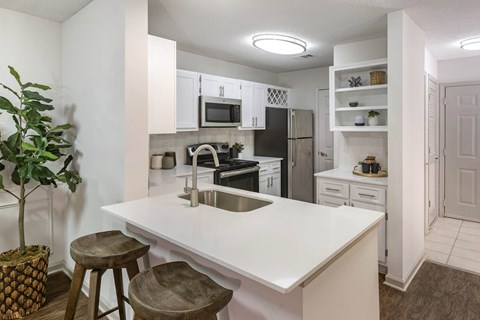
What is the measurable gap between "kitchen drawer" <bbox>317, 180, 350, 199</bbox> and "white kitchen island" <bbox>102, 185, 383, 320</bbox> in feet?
4.41

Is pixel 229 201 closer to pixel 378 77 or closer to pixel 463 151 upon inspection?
pixel 378 77

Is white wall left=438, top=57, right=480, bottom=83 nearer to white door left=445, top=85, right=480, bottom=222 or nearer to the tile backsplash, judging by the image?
white door left=445, top=85, right=480, bottom=222

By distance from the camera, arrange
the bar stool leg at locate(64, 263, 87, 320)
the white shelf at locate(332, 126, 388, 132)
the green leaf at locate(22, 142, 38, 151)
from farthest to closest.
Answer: the white shelf at locate(332, 126, 388, 132), the green leaf at locate(22, 142, 38, 151), the bar stool leg at locate(64, 263, 87, 320)

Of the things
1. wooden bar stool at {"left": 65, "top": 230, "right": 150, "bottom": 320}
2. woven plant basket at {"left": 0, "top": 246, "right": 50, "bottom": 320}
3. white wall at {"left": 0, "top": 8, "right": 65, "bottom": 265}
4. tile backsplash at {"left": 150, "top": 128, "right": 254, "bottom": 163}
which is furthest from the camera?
tile backsplash at {"left": 150, "top": 128, "right": 254, "bottom": 163}

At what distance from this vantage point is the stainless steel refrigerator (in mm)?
4652

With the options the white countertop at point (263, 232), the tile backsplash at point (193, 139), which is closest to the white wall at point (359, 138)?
the tile backsplash at point (193, 139)

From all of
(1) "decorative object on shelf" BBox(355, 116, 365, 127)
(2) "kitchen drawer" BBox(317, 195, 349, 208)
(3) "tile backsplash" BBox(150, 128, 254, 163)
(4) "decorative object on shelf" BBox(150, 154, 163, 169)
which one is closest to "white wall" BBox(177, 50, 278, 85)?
(3) "tile backsplash" BBox(150, 128, 254, 163)

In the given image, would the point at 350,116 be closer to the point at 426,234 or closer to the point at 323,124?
the point at 323,124

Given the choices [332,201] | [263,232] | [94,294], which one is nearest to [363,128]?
[332,201]

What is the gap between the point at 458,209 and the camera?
4.59 m

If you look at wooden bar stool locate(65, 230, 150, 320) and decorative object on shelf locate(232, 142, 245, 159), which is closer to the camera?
wooden bar stool locate(65, 230, 150, 320)

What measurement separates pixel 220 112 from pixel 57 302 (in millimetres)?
2757

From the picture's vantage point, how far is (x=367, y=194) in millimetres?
2947

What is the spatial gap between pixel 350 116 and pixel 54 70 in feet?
10.5
